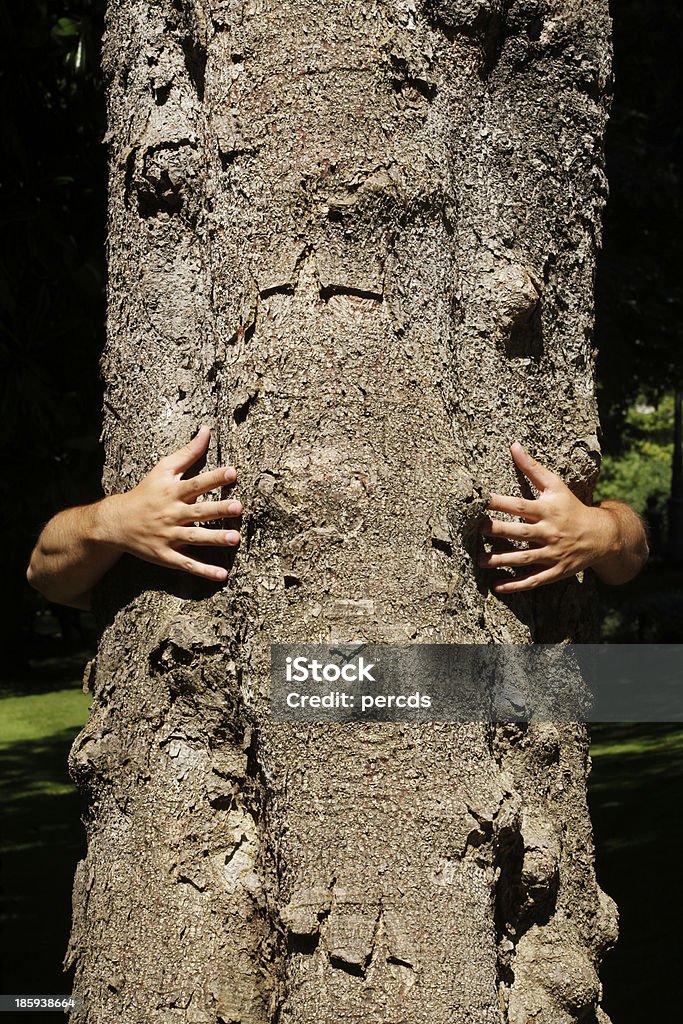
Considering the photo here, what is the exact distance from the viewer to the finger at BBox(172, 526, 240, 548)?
2.39m

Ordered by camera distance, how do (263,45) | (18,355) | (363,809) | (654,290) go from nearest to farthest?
(363,809)
(263,45)
(18,355)
(654,290)

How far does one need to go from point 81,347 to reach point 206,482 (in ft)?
12.3

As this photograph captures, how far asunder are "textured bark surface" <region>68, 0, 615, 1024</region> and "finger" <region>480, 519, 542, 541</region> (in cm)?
10

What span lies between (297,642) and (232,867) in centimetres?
50

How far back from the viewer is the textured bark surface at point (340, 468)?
7.27 feet

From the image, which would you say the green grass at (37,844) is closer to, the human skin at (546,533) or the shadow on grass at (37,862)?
the shadow on grass at (37,862)

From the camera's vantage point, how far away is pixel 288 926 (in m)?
2.20

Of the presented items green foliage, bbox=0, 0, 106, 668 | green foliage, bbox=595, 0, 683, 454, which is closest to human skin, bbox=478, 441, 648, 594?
green foliage, bbox=0, 0, 106, 668

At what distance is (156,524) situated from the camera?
248 cm

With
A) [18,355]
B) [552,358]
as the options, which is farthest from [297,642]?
[18,355]

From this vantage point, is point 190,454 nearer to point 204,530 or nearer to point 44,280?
point 204,530

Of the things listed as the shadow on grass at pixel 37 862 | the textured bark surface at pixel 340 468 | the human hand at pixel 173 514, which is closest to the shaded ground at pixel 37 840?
the shadow on grass at pixel 37 862

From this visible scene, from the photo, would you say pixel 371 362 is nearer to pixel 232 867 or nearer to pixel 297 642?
pixel 297 642

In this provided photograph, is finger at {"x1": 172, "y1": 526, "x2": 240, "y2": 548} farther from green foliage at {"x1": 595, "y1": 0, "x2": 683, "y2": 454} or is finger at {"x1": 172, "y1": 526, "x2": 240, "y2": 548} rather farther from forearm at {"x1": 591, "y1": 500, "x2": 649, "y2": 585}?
green foliage at {"x1": 595, "y1": 0, "x2": 683, "y2": 454}
